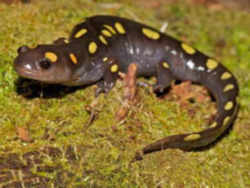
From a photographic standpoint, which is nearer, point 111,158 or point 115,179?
point 115,179

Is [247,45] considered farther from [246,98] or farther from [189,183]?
[189,183]

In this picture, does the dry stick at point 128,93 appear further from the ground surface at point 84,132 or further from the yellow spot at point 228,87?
the yellow spot at point 228,87

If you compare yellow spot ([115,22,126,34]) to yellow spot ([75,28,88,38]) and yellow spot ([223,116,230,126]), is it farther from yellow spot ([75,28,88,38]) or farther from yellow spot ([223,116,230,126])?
yellow spot ([223,116,230,126])

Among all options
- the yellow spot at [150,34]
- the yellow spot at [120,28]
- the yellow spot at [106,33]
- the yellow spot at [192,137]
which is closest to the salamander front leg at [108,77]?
the yellow spot at [106,33]

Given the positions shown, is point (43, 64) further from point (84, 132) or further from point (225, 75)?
point (225, 75)

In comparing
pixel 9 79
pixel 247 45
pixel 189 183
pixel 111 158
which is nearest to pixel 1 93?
pixel 9 79

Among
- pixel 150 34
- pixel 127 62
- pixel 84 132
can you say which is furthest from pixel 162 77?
pixel 84 132
